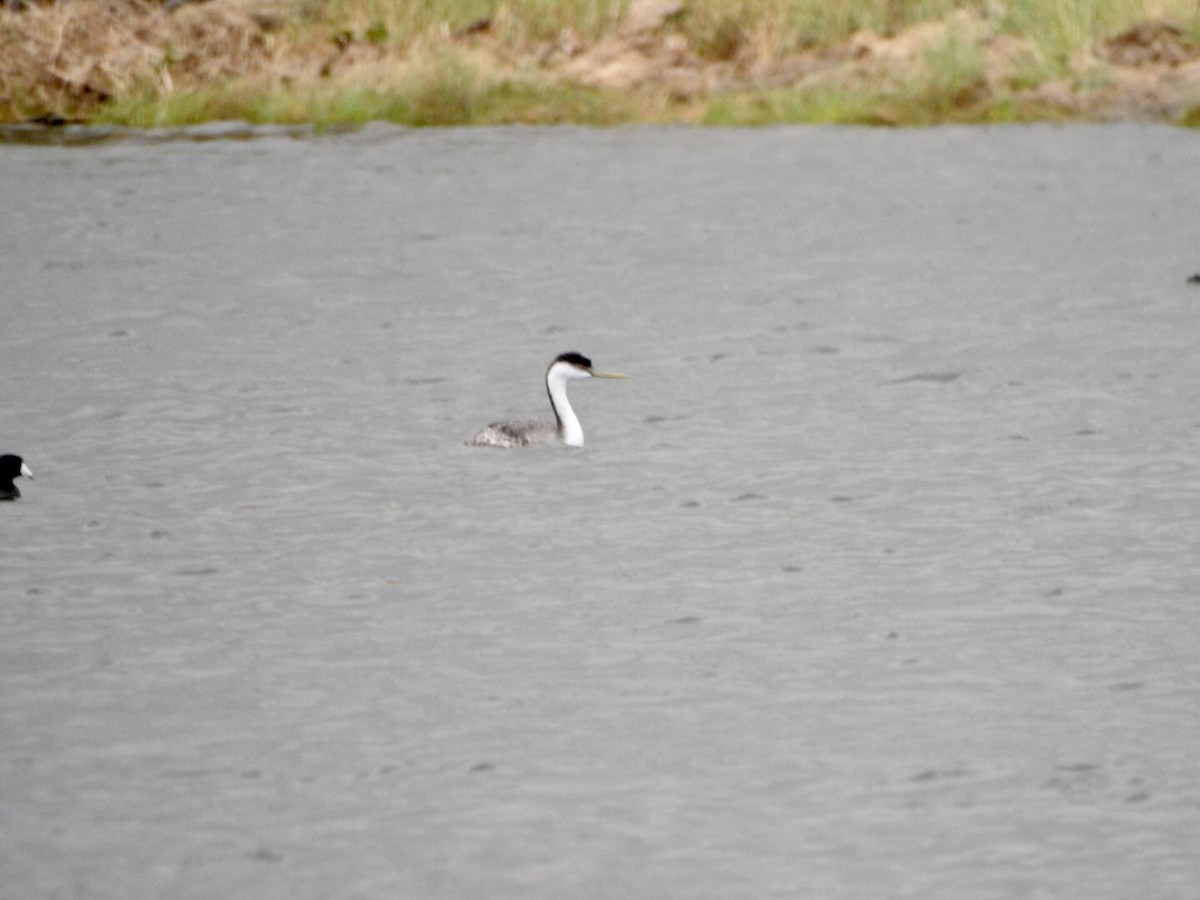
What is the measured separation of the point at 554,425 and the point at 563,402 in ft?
0.55

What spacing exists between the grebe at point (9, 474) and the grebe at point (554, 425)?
2.67 m

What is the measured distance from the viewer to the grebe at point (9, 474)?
12.0m

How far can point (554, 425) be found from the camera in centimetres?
1362

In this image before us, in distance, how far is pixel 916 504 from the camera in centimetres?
1184

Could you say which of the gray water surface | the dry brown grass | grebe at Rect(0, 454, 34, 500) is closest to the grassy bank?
the dry brown grass

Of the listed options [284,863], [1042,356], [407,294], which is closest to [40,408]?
[407,294]

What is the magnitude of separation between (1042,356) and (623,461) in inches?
158

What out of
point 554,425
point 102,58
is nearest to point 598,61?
point 102,58

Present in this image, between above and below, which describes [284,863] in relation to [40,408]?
above

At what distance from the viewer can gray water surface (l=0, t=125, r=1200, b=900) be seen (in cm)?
723

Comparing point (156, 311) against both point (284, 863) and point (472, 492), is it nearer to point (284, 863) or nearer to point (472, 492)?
point (472, 492)


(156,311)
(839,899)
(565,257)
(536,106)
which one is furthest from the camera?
(536,106)

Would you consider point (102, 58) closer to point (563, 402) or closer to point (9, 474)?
point (563, 402)

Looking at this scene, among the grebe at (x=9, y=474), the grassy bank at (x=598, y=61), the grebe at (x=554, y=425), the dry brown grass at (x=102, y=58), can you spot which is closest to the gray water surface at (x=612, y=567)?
the grebe at (x=554, y=425)
